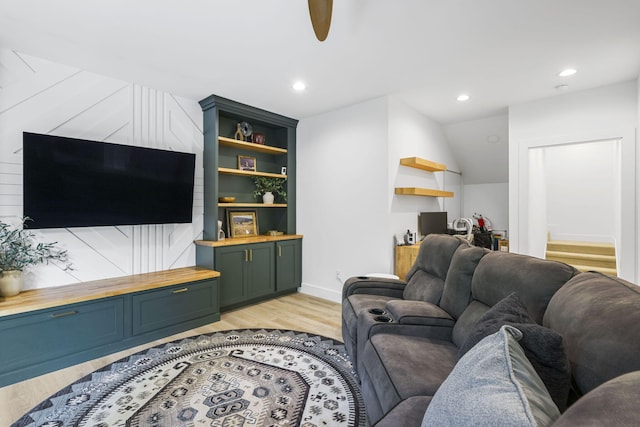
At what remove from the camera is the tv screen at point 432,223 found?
13.8 feet

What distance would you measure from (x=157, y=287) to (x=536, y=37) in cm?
381

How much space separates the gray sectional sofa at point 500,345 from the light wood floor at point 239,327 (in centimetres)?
103

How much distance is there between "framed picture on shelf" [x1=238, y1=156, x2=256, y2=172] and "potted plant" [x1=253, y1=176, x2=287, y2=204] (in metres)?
0.19

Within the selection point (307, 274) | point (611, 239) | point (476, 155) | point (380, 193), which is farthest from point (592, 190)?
point (307, 274)

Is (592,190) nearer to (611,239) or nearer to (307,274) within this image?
(611,239)

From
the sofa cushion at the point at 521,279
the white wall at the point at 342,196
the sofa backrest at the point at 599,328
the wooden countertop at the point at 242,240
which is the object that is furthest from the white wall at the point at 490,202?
the sofa backrest at the point at 599,328

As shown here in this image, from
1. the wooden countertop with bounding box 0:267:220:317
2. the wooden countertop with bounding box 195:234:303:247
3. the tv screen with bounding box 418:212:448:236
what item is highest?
the tv screen with bounding box 418:212:448:236

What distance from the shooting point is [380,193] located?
3652mm

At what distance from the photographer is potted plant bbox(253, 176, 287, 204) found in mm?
4422

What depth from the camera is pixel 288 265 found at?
14.3 feet

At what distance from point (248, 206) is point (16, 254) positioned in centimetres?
223

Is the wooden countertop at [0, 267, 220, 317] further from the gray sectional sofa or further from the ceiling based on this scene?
the ceiling

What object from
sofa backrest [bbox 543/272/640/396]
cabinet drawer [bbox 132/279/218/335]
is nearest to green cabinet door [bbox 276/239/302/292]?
cabinet drawer [bbox 132/279/218/335]

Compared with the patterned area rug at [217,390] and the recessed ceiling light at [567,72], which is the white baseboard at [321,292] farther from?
the recessed ceiling light at [567,72]
